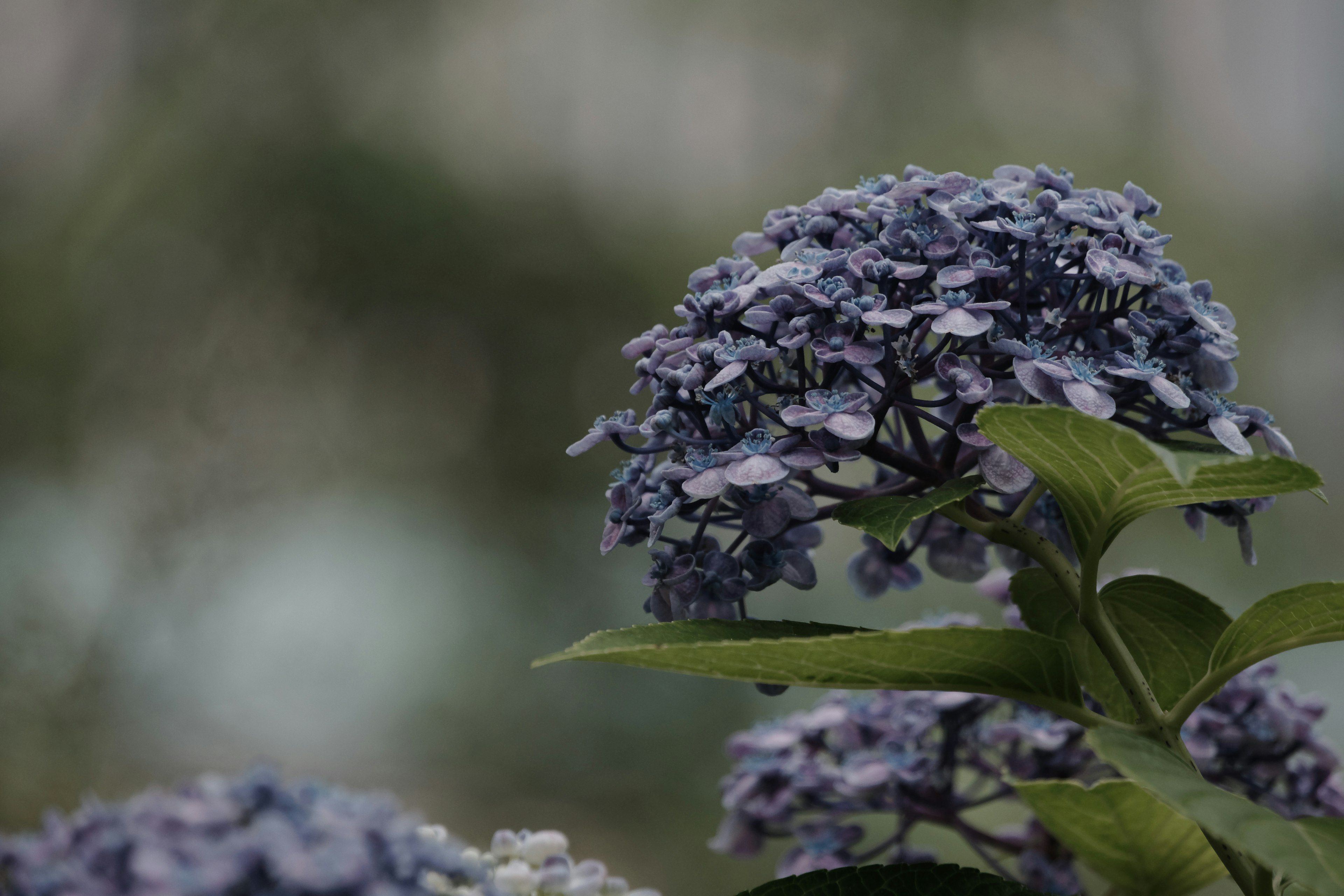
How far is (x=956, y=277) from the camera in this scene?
41 cm

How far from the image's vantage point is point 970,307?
0.41 meters

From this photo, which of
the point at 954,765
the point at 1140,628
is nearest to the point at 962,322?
the point at 1140,628

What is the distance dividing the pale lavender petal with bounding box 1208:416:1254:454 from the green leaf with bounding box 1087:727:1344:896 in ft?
0.43

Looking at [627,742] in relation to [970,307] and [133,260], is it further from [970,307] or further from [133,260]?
[970,307]

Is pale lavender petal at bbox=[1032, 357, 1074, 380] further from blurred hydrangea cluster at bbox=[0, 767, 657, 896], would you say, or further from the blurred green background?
the blurred green background

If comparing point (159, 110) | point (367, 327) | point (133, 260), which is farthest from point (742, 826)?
point (159, 110)

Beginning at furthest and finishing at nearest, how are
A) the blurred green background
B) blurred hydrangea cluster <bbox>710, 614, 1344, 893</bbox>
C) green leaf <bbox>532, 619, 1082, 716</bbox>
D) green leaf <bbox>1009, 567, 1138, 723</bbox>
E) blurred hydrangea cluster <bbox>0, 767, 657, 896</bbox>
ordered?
the blurred green background < blurred hydrangea cluster <bbox>710, 614, 1344, 893</bbox> < green leaf <bbox>1009, 567, 1138, 723</bbox> < green leaf <bbox>532, 619, 1082, 716</bbox> < blurred hydrangea cluster <bbox>0, 767, 657, 896</bbox>

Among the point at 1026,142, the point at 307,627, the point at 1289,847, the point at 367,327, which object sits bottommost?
the point at 1289,847

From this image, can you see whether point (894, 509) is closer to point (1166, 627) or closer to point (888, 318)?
point (888, 318)

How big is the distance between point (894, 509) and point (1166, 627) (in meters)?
0.21

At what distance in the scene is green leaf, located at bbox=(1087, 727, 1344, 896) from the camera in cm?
31

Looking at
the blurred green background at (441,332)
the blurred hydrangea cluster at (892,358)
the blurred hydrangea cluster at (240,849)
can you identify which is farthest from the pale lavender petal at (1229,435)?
the blurred green background at (441,332)

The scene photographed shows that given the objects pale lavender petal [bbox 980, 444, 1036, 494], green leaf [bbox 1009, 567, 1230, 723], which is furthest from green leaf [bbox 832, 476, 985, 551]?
green leaf [bbox 1009, 567, 1230, 723]

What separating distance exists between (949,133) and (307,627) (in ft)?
6.54
